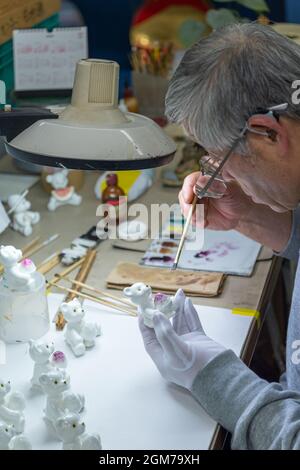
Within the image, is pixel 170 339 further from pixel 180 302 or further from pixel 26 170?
pixel 26 170

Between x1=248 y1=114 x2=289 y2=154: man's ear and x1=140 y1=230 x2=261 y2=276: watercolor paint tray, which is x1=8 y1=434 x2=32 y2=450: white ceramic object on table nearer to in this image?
x1=248 y1=114 x2=289 y2=154: man's ear

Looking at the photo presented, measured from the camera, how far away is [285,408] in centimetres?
120

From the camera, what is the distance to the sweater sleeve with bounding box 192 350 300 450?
1.17 meters

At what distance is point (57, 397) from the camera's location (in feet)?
3.98

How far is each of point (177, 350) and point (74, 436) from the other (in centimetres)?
23

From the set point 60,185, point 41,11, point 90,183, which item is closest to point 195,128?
point 60,185

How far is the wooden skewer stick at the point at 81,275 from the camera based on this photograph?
1.51 meters

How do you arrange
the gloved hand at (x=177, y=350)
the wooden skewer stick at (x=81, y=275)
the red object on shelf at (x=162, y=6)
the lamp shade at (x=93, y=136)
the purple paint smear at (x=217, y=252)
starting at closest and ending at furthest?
the lamp shade at (x=93, y=136), the gloved hand at (x=177, y=350), the wooden skewer stick at (x=81, y=275), the purple paint smear at (x=217, y=252), the red object on shelf at (x=162, y=6)

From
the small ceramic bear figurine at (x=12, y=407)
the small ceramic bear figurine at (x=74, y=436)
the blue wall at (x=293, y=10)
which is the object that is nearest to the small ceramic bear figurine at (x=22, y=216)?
the small ceramic bear figurine at (x=12, y=407)

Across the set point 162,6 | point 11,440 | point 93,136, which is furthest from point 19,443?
point 162,6

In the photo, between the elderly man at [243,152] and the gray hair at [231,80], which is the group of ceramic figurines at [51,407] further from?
the gray hair at [231,80]

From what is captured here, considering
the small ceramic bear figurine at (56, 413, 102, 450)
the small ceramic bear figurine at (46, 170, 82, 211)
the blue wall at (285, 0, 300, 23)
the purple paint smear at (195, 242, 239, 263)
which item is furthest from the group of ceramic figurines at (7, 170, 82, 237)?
the blue wall at (285, 0, 300, 23)

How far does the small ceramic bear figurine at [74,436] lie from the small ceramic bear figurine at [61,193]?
971 mm

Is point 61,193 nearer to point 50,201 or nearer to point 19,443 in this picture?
point 50,201
